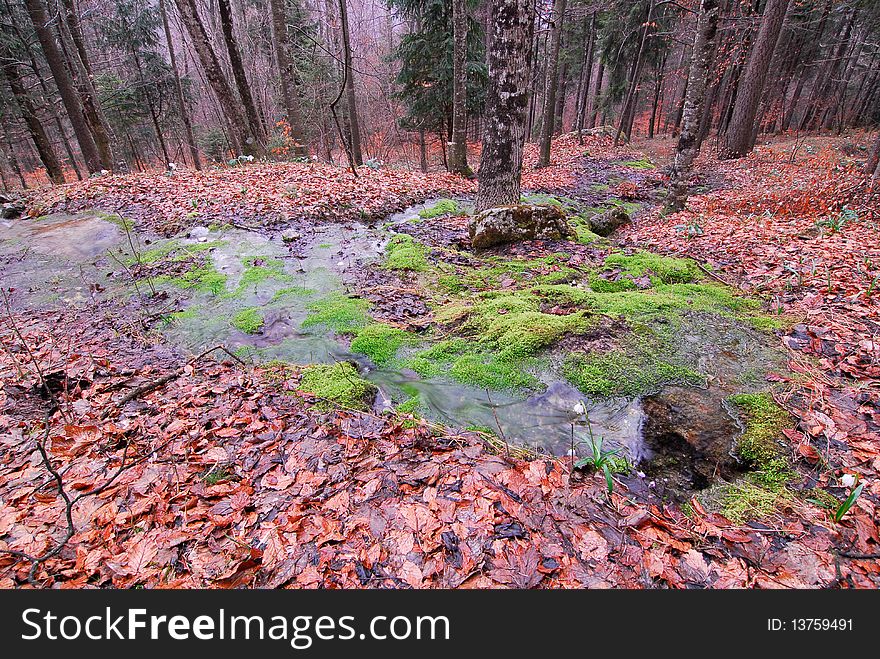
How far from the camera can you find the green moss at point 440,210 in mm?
8816

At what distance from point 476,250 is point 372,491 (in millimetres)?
4957

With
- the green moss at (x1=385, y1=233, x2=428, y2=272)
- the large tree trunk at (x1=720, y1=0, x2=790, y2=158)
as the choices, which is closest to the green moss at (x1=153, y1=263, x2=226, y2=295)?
the green moss at (x1=385, y1=233, x2=428, y2=272)

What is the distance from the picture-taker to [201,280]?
5770mm

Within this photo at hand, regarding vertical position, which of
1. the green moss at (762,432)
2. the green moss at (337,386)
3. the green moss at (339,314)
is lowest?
the green moss at (337,386)

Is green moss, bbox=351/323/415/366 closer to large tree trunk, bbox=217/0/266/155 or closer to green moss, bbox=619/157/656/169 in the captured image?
large tree trunk, bbox=217/0/266/155

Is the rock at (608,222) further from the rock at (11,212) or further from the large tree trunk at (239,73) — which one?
the rock at (11,212)

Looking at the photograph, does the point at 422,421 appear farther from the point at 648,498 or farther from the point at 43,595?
the point at 43,595

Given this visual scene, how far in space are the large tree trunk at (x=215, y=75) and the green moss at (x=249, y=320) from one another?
35.9ft

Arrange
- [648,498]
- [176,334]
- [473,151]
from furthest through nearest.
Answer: [473,151]
[176,334]
[648,498]

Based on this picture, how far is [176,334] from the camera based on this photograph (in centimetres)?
465

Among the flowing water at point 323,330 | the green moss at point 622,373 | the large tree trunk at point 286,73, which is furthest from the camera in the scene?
the large tree trunk at point 286,73

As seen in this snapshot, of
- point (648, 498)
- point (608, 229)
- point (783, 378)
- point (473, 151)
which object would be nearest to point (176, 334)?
point (648, 498)

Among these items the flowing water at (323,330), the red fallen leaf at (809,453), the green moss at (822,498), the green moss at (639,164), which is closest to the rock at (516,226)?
the flowing water at (323,330)

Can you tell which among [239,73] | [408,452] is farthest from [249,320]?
[239,73]
